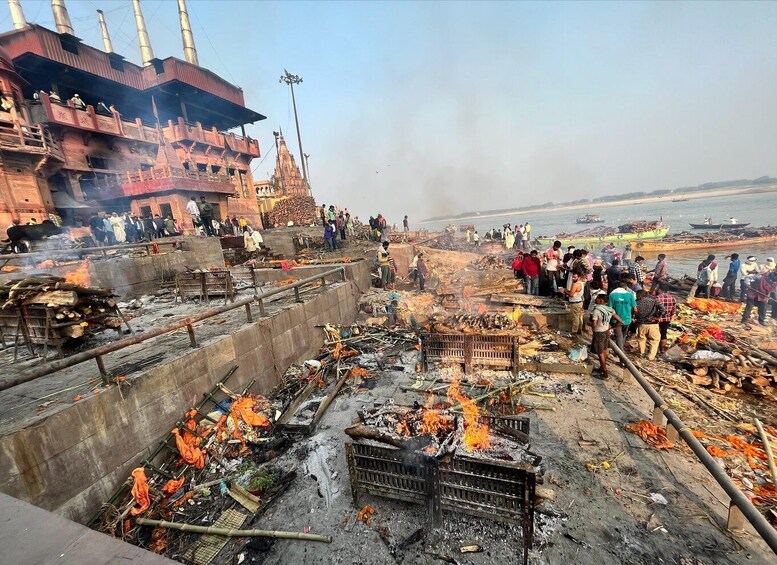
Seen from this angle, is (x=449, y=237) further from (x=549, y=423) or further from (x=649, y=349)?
(x=549, y=423)

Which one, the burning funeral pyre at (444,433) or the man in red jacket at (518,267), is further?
the man in red jacket at (518,267)

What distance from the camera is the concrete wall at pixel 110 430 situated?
3.49 m

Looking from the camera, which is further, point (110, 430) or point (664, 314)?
point (664, 314)

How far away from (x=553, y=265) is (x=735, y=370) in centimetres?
518

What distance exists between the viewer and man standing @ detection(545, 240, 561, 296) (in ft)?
35.9

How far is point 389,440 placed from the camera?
3879 mm

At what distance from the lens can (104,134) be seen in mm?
24531

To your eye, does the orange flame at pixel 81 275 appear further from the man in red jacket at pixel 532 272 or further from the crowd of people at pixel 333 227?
the man in red jacket at pixel 532 272

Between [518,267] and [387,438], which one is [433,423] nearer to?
[387,438]

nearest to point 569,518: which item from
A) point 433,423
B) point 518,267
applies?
point 433,423

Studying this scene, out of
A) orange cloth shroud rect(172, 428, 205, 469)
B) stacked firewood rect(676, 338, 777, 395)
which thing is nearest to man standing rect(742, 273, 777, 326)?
stacked firewood rect(676, 338, 777, 395)

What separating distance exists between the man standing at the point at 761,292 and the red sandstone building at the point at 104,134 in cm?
3128

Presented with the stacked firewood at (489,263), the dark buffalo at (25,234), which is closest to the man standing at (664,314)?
the stacked firewood at (489,263)

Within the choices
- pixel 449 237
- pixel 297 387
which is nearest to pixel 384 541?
pixel 297 387
